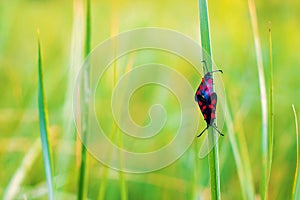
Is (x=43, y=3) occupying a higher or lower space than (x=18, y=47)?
higher

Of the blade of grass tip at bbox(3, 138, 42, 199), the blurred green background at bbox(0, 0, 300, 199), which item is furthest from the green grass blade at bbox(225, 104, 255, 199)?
the blade of grass tip at bbox(3, 138, 42, 199)

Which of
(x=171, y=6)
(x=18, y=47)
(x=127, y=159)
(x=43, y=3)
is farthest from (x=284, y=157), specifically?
(x=43, y=3)

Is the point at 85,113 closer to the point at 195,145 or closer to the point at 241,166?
the point at 195,145

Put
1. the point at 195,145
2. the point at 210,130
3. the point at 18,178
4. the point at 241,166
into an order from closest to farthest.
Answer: the point at 210,130, the point at 195,145, the point at 241,166, the point at 18,178

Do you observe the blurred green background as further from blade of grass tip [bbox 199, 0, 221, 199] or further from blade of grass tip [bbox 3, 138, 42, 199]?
blade of grass tip [bbox 199, 0, 221, 199]

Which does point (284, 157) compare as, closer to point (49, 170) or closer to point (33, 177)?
point (33, 177)

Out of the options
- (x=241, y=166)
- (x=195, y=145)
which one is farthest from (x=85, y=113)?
(x=241, y=166)

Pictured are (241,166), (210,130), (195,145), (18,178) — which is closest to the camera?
(210,130)

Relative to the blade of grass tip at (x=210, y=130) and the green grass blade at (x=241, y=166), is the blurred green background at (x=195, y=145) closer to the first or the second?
the green grass blade at (x=241, y=166)

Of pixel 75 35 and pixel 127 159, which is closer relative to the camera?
pixel 75 35
